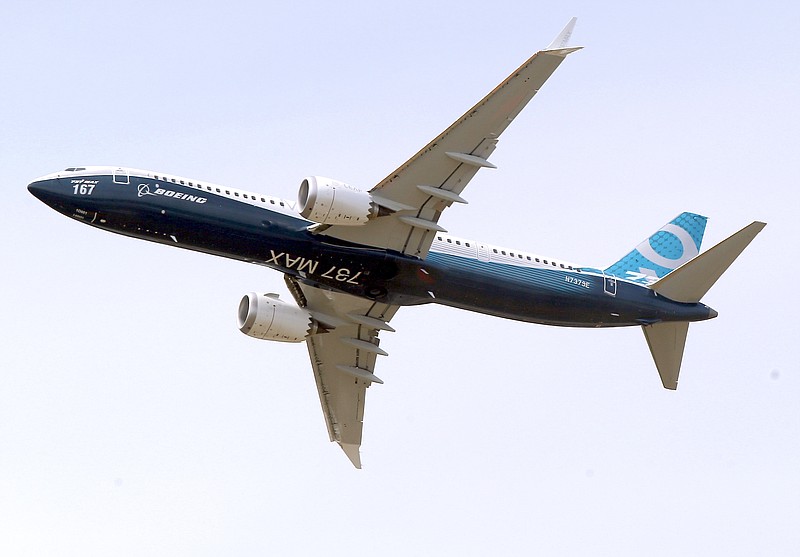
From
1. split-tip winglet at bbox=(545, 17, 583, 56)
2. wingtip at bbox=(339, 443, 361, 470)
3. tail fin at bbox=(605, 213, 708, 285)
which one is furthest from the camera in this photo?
wingtip at bbox=(339, 443, 361, 470)

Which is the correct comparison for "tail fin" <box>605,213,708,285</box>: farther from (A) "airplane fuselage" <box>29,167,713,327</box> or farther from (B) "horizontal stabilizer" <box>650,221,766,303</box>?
(A) "airplane fuselage" <box>29,167,713,327</box>

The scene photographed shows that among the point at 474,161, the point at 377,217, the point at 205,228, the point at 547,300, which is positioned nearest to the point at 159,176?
the point at 205,228

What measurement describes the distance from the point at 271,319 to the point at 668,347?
58.3ft

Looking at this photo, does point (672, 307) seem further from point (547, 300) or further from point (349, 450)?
point (349, 450)

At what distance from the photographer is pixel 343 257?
5225cm

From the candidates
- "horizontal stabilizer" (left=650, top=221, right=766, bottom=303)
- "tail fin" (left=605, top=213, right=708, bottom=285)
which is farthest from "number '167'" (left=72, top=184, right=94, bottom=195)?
"horizontal stabilizer" (left=650, top=221, right=766, bottom=303)

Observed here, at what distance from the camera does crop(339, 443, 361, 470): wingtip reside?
62.2 m

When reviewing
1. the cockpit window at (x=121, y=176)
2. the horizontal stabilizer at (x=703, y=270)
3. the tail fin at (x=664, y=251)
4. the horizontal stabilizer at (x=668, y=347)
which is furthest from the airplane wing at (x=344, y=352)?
the horizontal stabilizer at (x=703, y=270)

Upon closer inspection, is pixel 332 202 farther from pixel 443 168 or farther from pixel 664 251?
pixel 664 251

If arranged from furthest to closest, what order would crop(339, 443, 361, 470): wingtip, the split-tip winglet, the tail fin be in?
crop(339, 443, 361, 470): wingtip → the tail fin → the split-tip winglet

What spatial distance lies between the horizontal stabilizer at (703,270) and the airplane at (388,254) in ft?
0.18

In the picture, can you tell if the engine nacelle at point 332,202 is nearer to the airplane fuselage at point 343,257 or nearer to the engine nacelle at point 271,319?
the airplane fuselage at point 343,257

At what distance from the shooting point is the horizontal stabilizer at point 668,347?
58.0m

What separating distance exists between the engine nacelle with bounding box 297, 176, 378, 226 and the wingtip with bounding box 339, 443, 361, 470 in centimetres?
1538
